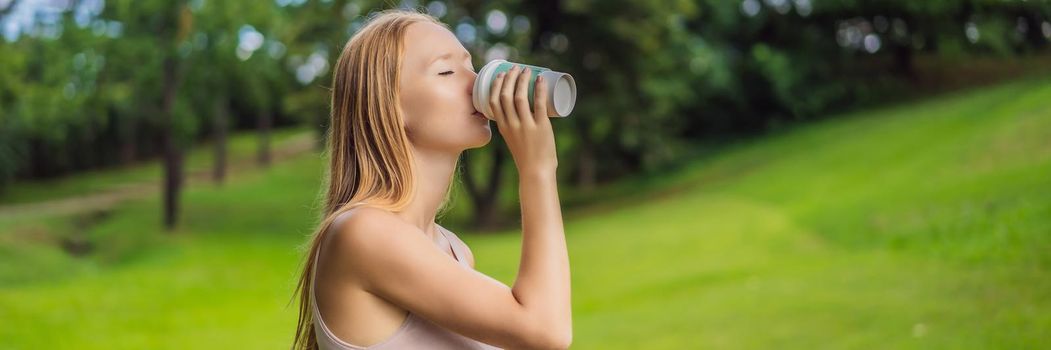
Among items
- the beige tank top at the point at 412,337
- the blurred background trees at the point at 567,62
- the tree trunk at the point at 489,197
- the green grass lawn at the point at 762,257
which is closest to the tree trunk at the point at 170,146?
the blurred background trees at the point at 567,62

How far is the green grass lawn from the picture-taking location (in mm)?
9648

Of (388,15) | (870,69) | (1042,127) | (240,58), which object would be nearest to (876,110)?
(870,69)

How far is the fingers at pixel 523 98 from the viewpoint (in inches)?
57.2

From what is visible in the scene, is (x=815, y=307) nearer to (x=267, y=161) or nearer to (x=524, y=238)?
(x=524, y=238)

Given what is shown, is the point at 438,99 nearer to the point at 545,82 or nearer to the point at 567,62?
the point at 545,82

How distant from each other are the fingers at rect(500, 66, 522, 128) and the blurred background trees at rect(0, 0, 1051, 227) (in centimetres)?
1394

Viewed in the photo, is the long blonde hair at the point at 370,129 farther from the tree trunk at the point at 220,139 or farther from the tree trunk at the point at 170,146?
the tree trunk at the point at 220,139

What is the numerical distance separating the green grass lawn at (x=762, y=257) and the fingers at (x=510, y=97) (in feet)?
2.65

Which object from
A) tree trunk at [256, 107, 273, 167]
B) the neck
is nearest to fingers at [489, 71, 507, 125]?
the neck

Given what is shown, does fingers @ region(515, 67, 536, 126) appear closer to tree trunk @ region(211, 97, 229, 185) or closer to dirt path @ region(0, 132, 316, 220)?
dirt path @ region(0, 132, 316, 220)

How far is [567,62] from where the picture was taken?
893 inches

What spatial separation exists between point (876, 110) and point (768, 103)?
3146 mm

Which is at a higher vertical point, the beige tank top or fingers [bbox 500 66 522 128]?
fingers [bbox 500 66 522 128]

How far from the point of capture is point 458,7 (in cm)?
2092
